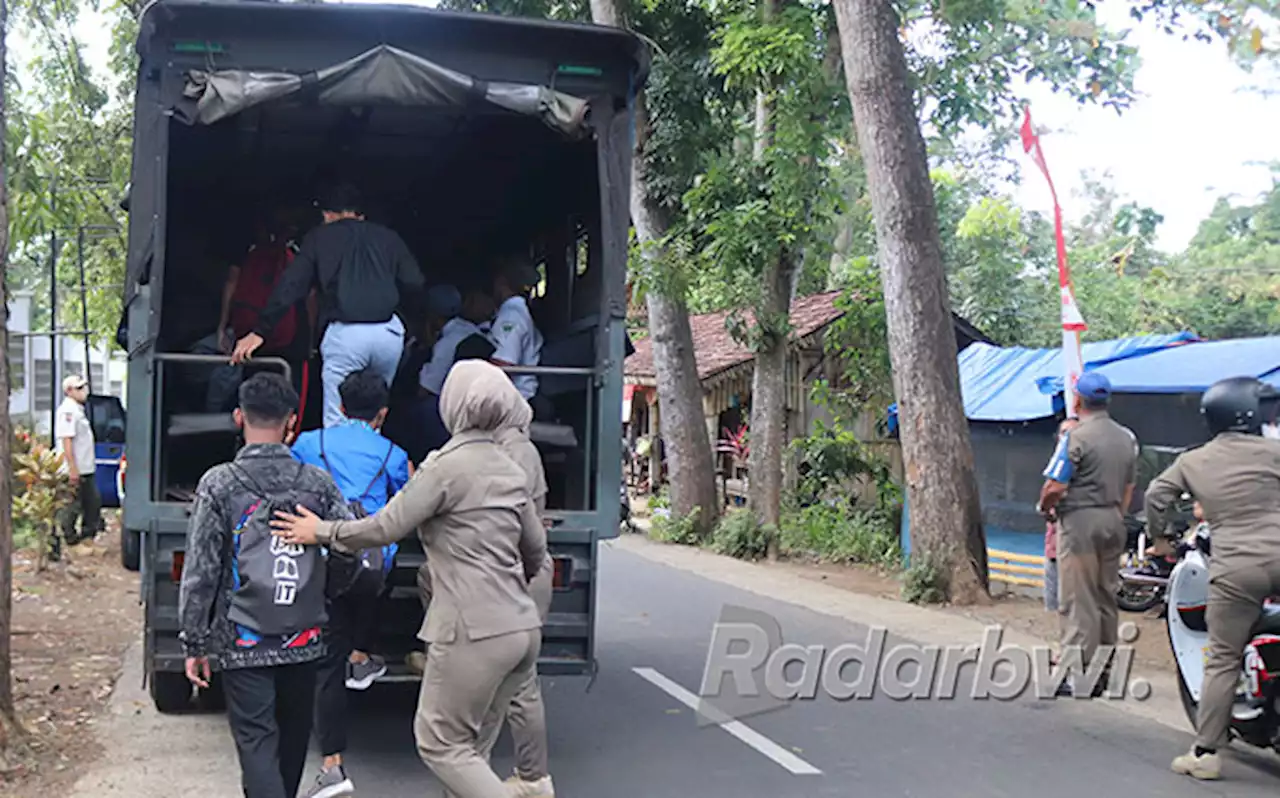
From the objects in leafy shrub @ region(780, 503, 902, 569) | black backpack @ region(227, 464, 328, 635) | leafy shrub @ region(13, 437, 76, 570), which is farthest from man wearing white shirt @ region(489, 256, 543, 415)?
leafy shrub @ region(780, 503, 902, 569)

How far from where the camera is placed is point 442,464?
4570mm

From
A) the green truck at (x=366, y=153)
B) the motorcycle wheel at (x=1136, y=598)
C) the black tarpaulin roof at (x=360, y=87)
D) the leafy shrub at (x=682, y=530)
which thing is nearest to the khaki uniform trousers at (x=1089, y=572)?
the green truck at (x=366, y=153)

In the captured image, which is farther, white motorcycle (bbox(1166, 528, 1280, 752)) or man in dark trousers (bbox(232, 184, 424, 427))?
man in dark trousers (bbox(232, 184, 424, 427))

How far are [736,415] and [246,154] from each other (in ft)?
62.1

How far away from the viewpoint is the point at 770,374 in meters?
16.6

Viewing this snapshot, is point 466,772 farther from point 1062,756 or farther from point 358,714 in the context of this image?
point 1062,756

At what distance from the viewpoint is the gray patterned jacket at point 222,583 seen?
14.9 feet

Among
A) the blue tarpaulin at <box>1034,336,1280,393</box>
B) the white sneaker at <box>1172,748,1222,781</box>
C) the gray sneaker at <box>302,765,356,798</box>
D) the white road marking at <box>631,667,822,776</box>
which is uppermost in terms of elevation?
the blue tarpaulin at <box>1034,336,1280,393</box>

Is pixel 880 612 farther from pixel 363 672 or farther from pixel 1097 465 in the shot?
pixel 363 672

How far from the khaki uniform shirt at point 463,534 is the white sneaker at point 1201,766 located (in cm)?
356

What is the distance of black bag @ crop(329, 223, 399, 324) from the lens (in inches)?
257

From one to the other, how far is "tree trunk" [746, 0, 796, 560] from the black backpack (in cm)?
1157

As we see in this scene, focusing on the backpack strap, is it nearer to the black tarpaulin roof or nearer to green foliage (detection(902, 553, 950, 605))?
the black tarpaulin roof

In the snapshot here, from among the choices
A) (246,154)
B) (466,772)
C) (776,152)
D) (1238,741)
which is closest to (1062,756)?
(1238,741)
